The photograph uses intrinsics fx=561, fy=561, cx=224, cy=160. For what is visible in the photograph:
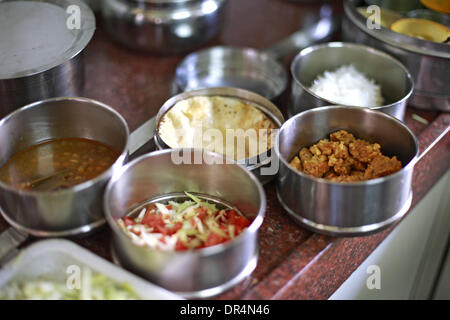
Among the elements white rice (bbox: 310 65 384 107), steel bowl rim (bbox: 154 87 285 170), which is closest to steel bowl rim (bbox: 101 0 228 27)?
steel bowl rim (bbox: 154 87 285 170)

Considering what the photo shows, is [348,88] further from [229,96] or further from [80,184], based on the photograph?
[80,184]

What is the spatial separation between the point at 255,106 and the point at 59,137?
1.82 ft

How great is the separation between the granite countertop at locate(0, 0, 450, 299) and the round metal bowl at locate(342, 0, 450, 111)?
0.05 m

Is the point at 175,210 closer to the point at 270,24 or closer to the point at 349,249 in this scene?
the point at 349,249

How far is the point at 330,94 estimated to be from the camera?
5.63ft

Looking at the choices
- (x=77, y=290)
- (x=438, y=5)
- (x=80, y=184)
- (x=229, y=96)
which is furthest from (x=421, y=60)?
(x=77, y=290)

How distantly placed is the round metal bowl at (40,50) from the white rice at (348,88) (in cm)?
71

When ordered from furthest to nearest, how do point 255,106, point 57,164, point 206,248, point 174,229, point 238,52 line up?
point 238,52 → point 255,106 → point 57,164 → point 174,229 → point 206,248

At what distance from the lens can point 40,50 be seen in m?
1.50

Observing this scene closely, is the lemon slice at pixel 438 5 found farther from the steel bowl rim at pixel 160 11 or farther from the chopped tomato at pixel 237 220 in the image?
the chopped tomato at pixel 237 220

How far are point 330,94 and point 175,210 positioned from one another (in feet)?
2.16

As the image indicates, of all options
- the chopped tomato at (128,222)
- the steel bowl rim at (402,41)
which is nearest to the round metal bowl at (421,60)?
the steel bowl rim at (402,41)
